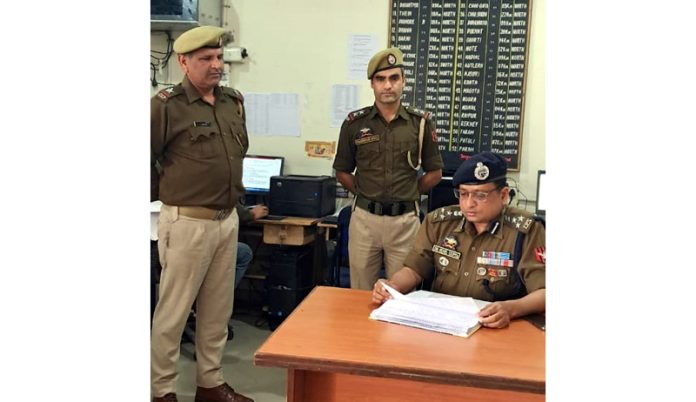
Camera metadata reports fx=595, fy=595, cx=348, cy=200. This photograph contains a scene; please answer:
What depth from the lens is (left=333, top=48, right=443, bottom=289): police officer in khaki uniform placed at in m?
2.83

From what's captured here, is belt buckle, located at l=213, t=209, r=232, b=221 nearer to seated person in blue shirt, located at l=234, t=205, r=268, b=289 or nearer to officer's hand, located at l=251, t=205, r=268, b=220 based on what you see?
seated person in blue shirt, located at l=234, t=205, r=268, b=289

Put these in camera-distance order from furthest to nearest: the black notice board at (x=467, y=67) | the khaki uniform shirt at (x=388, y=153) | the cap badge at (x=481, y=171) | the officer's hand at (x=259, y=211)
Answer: the black notice board at (x=467, y=67) < the officer's hand at (x=259, y=211) < the khaki uniform shirt at (x=388, y=153) < the cap badge at (x=481, y=171)

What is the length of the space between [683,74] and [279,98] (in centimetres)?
373

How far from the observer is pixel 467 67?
12.6 feet

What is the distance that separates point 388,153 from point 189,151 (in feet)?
3.18

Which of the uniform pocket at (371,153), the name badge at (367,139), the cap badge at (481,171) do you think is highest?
the name badge at (367,139)

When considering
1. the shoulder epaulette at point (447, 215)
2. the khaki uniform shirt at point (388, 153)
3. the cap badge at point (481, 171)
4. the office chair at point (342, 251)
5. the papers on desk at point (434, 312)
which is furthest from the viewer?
the office chair at point (342, 251)

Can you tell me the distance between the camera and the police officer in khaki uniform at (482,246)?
1902mm

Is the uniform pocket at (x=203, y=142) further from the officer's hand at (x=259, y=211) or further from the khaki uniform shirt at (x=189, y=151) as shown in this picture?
the officer's hand at (x=259, y=211)

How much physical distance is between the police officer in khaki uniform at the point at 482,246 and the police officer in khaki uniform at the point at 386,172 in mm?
751

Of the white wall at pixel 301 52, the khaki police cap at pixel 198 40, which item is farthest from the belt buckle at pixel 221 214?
the white wall at pixel 301 52

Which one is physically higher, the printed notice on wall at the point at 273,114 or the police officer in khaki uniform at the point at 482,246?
A: the printed notice on wall at the point at 273,114
